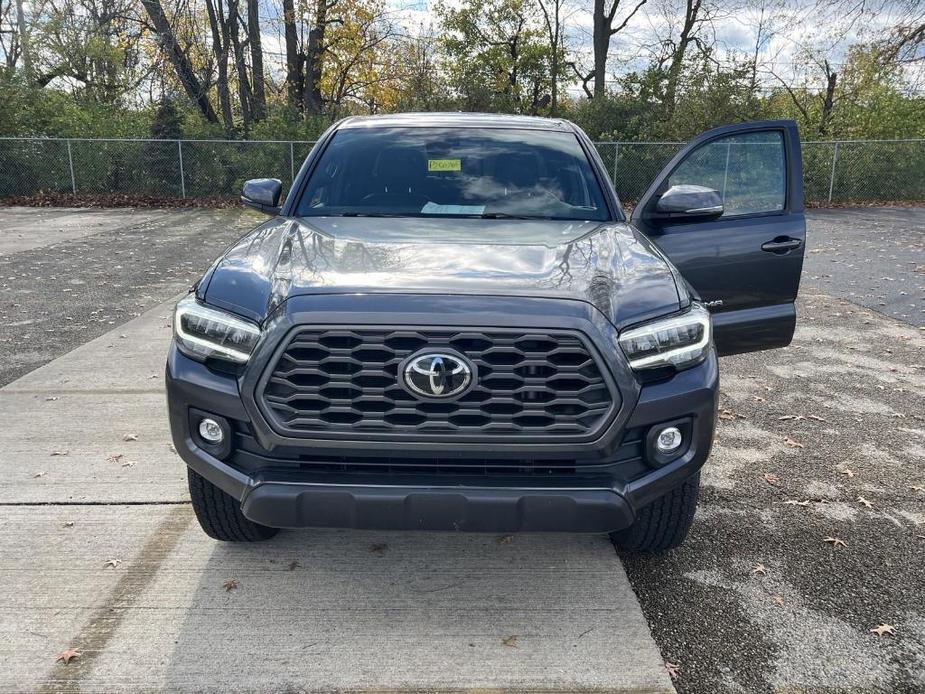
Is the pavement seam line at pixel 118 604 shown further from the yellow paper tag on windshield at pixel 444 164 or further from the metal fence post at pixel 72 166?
the metal fence post at pixel 72 166

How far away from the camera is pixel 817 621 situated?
289 cm

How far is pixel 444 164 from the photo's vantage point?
4.09m

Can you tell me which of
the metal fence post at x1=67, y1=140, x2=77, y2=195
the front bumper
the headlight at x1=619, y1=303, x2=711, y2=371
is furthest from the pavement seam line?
the metal fence post at x1=67, y1=140, x2=77, y2=195

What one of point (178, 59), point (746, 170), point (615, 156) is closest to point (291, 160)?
point (178, 59)

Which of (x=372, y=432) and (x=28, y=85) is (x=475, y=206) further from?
(x=28, y=85)

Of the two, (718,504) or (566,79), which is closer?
(718,504)

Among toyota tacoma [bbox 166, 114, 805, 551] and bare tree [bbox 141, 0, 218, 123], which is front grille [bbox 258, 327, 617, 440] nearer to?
toyota tacoma [bbox 166, 114, 805, 551]

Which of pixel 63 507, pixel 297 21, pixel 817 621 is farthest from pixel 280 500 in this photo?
pixel 297 21

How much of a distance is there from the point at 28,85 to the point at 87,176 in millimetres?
4244

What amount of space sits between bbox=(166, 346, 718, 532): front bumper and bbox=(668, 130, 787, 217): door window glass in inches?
85.4

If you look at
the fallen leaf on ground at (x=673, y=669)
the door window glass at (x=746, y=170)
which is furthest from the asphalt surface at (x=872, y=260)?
the fallen leaf on ground at (x=673, y=669)

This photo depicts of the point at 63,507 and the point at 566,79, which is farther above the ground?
the point at 566,79

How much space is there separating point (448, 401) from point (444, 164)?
1960 millimetres

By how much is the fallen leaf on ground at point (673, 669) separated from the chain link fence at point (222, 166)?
59.6ft
